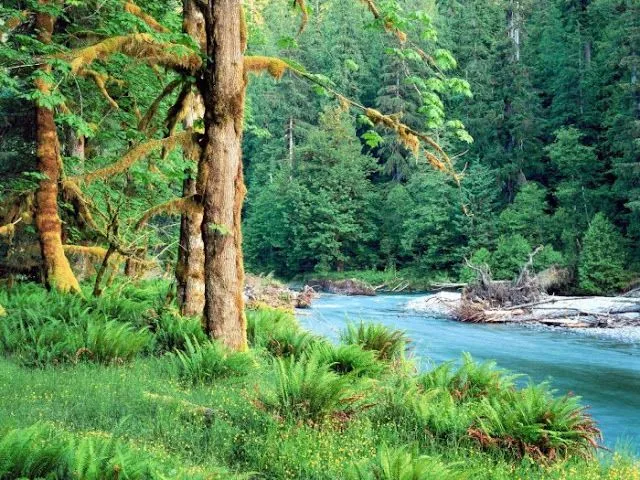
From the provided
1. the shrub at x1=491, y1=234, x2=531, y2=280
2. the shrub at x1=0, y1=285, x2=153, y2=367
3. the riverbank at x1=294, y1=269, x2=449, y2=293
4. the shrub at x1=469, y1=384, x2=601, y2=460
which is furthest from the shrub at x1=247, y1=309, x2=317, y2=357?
the riverbank at x1=294, y1=269, x2=449, y2=293

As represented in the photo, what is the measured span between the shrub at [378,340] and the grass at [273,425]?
227 centimetres

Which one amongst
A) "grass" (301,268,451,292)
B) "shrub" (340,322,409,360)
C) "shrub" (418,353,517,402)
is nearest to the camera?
"shrub" (418,353,517,402)

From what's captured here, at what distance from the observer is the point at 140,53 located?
961 centimetres

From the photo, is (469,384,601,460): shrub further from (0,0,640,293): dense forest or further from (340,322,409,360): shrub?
(0,0,640,293): dense forest

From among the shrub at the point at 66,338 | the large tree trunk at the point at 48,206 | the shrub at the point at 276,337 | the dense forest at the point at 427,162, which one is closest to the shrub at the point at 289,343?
the shrub at the point at 276,337

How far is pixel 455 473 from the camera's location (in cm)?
479

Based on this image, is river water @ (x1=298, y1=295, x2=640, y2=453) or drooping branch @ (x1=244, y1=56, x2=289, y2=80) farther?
river water @ (x1=298, y1=295, x2=640, y2=453)

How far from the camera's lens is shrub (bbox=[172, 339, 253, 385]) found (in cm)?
803

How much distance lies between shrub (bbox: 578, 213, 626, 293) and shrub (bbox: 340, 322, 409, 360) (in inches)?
977

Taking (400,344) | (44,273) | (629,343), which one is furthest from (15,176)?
(629,343)

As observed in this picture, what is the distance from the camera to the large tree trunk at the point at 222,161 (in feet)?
28.5

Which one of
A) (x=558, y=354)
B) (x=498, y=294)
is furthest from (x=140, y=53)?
(x=498, y=294)

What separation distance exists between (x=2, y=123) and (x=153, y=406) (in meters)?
11.7

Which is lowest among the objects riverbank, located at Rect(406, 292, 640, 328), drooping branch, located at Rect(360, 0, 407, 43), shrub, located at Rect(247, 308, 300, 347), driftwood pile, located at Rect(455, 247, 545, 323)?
riverbank, located at Rect(406, 292, 640, 328)
